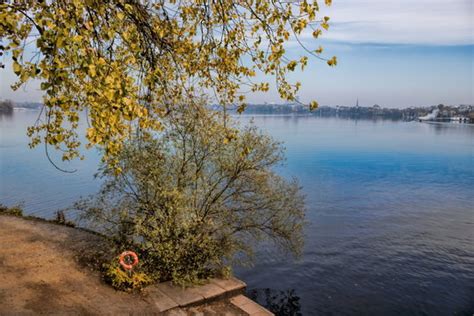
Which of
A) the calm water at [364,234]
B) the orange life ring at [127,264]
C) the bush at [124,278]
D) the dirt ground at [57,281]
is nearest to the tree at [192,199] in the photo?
the bush at [124,278]

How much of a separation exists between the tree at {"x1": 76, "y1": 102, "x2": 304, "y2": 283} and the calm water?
525 cm

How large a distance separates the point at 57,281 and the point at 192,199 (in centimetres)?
411

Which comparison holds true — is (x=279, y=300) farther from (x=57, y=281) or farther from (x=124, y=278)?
(x=57, y=281)

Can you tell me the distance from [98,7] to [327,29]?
3185 mm

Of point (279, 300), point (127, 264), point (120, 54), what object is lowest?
point (279, 300)

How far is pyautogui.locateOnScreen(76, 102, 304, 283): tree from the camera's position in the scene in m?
10.6

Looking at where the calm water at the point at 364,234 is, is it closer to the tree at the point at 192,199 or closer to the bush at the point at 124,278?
the tree at the point at 192,199

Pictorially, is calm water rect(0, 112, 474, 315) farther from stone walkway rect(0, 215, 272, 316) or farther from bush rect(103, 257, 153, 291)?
bush rect(103, 257, 153, 291)

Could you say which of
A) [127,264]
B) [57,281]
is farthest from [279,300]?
[57,281]

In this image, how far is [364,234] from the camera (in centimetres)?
2580

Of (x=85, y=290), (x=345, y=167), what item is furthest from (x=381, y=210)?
(x=85, y=290)

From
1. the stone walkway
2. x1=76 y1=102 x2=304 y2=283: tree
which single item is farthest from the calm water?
the stone walkway

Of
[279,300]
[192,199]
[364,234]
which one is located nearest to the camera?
[192,199]

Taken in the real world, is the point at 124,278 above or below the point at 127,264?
below
